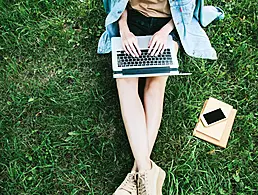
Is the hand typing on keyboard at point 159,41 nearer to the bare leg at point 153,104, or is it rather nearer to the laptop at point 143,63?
the laptop at point 143,63

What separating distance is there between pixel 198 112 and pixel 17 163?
3.60 feet

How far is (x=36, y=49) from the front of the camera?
8.80 feet

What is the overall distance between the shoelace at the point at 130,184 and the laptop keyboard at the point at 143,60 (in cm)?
59

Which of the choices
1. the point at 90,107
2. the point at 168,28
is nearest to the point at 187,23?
the point at 168,28

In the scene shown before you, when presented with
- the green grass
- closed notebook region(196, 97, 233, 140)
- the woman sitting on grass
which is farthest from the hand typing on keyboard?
closed notebook region(196, 97, 233, 140)

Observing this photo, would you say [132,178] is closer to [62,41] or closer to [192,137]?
[192,137]

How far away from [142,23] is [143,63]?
0.27m

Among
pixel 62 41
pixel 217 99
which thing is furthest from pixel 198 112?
pixel 62 41

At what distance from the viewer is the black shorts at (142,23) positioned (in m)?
2.32

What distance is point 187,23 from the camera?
A: 234 cm

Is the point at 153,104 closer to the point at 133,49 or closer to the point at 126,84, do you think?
the point at 126,84

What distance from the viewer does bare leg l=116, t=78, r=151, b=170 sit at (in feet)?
7.22

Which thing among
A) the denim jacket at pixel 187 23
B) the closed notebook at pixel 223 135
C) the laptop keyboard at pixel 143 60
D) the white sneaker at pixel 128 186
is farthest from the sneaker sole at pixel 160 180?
the denim jacket at pixel 187 23

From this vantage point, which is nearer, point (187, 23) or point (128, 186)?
point (128, 186)
